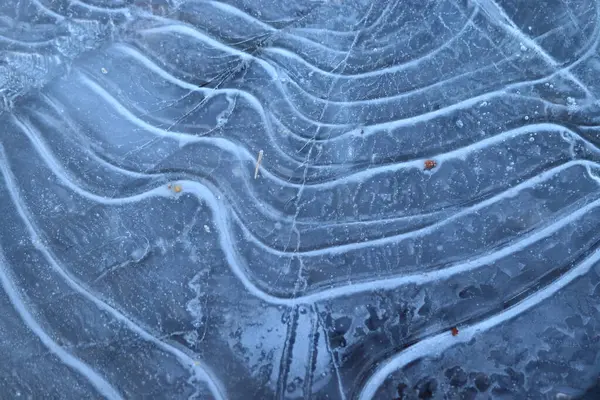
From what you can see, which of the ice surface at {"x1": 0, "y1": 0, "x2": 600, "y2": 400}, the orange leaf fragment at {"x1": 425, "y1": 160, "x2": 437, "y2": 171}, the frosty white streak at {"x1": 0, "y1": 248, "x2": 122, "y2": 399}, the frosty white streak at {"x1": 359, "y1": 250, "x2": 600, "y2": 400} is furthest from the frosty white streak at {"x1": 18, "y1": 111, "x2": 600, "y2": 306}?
the frosty white streak at {"x1": 0, "y1": 248, "x2": 122, "y2": 399}

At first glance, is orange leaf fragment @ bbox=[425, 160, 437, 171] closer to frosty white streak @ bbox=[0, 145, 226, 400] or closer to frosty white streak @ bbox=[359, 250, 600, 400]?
frosty white streak @ bbox=[359, 250, 600, 400]

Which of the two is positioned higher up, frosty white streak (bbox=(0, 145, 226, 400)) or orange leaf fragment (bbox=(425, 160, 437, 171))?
orange leaf fragment (bbox=(425, 160, 437, 171))

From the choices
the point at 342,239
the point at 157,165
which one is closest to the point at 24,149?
the point at 157,165

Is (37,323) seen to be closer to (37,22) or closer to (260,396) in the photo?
(260,396)

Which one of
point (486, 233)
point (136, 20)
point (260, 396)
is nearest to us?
point (260, 396)

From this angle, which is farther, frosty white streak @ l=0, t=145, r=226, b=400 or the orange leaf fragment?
the orange leaf fragment

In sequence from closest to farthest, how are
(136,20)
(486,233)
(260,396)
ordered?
(260,396), (486,233), (136,20)

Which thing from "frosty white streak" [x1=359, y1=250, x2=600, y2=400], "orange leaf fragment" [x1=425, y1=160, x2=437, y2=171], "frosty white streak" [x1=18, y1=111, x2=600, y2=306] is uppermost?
"orange leaf fragment" [x1=425, y1=160, x2=437, y2=171]
